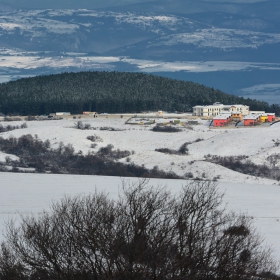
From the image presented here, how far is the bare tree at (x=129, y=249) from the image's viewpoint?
52.1 ft

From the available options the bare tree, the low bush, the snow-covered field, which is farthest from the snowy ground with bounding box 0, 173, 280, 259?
the low bush

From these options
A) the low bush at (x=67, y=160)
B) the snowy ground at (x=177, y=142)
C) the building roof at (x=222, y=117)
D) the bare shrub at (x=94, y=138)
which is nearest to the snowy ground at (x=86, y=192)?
the low bush at (x=67, y=160)

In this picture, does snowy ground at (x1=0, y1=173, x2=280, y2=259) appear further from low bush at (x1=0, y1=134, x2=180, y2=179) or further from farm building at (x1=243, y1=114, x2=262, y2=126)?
farm building at (x1=243, y1=114, x2=262, y2=126)

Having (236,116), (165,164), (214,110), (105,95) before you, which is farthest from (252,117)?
(105,95)

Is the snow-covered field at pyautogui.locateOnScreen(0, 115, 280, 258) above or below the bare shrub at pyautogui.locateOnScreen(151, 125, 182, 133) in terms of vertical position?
below

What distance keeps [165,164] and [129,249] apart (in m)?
34.3

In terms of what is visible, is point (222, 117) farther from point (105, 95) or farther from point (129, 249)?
point (129, 249)

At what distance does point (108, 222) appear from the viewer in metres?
16.4

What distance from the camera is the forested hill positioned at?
258 feet

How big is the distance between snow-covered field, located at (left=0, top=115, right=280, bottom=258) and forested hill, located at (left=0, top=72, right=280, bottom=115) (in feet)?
26.1

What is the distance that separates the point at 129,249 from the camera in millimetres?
16016

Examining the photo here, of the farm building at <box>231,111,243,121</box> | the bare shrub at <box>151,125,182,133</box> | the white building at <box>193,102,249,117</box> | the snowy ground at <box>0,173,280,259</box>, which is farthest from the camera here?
the white building at <box>193,102,249,117</box>

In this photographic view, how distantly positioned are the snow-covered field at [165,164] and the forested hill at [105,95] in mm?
7944

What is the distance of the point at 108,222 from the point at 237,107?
5768 cm
